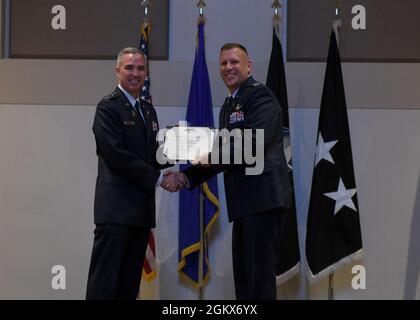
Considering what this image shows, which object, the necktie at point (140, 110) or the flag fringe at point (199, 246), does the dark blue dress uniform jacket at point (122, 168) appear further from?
the flag fringe at point (199, 246)

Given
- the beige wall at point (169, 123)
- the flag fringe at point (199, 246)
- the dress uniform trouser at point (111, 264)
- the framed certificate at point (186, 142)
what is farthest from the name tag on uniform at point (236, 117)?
the beige wall at point (169, 123)

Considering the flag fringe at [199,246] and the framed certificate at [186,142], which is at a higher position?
the framed certificate at [186,142]

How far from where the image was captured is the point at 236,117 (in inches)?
135

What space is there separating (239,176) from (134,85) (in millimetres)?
829

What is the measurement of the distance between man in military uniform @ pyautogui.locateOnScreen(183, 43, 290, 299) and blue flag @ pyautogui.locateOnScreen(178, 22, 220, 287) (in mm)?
1016

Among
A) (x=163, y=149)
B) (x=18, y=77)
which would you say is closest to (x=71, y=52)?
(x=18, y=77)

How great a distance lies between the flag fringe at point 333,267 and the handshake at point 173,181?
4.02 feet

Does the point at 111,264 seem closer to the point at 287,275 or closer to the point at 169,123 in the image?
the point at 287,275

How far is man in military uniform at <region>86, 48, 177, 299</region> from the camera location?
3.35m

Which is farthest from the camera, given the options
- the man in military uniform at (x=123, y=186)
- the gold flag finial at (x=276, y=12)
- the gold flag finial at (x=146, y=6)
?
the gold flag finial at (x=146, y=6)

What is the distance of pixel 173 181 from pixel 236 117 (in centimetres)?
62

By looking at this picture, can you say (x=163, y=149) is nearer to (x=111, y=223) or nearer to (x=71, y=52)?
(x=111, y=223)

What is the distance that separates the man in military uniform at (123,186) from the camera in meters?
3.35

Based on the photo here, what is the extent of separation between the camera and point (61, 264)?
15.5ft
